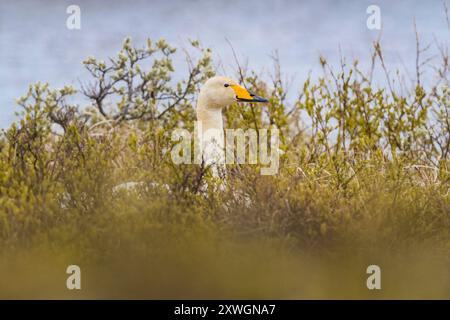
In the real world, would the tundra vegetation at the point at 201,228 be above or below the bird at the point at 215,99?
below

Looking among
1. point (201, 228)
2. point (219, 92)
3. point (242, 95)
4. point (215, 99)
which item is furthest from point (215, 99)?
point (201, 228)

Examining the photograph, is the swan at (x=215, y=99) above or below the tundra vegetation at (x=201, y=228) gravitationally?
above

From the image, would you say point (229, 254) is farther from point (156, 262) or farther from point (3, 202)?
point (3, 202)

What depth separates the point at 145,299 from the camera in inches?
→ 225

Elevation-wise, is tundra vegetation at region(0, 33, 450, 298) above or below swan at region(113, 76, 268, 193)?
below

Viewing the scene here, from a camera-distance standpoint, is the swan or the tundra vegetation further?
the swan

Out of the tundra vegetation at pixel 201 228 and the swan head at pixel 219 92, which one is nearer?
the tundra vegetation at pixel 201 228

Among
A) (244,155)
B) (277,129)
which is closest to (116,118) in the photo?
(277,129)

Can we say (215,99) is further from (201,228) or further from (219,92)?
(201,228)

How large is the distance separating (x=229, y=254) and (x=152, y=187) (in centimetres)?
123

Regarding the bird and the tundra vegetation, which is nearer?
the tundra vegetation

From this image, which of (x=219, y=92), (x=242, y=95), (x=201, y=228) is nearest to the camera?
(x=201, y=228)

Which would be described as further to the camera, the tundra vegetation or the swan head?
the swan head

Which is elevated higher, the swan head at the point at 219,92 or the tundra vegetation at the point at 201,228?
the swan head at the point at 219,92
